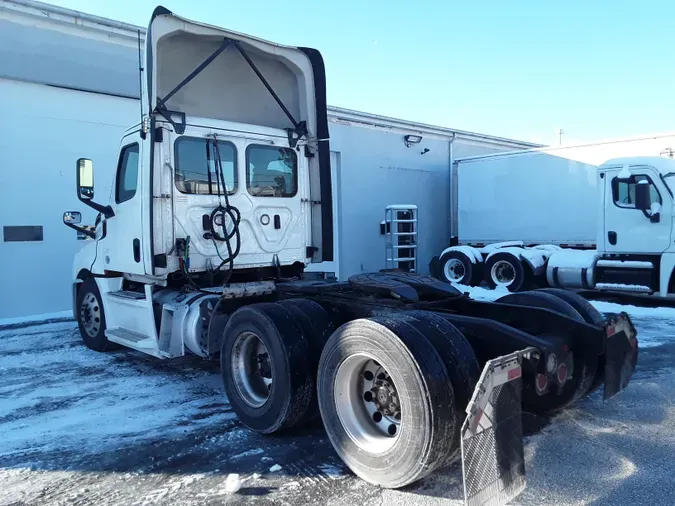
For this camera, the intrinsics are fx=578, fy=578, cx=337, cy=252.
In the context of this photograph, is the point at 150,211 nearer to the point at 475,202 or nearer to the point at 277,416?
the point at 277,416

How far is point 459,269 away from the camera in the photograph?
14.5 metres

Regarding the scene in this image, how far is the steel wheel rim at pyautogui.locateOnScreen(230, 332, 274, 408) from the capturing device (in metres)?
4.84

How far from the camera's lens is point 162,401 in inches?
217

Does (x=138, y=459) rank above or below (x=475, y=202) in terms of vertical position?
below

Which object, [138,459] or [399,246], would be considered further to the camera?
[399,246]

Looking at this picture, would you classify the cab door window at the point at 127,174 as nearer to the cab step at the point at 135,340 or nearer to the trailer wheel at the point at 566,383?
the cab step at the point at 135,340

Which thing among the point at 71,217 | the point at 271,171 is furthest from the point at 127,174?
the point at 271,171

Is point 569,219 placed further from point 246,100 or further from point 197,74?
point 197,74

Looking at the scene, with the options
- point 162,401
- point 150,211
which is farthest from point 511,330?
point 150,211

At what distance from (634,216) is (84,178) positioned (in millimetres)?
9832

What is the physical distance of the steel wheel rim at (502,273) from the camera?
1340cm

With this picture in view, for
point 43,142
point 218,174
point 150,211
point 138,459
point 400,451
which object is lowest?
point 138,459

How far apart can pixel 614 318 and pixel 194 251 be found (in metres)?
4.08

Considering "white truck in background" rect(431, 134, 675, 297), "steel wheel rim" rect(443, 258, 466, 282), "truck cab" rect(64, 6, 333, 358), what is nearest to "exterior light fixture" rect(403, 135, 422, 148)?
"white truck in background" rect(431, 134, 675, 297)
